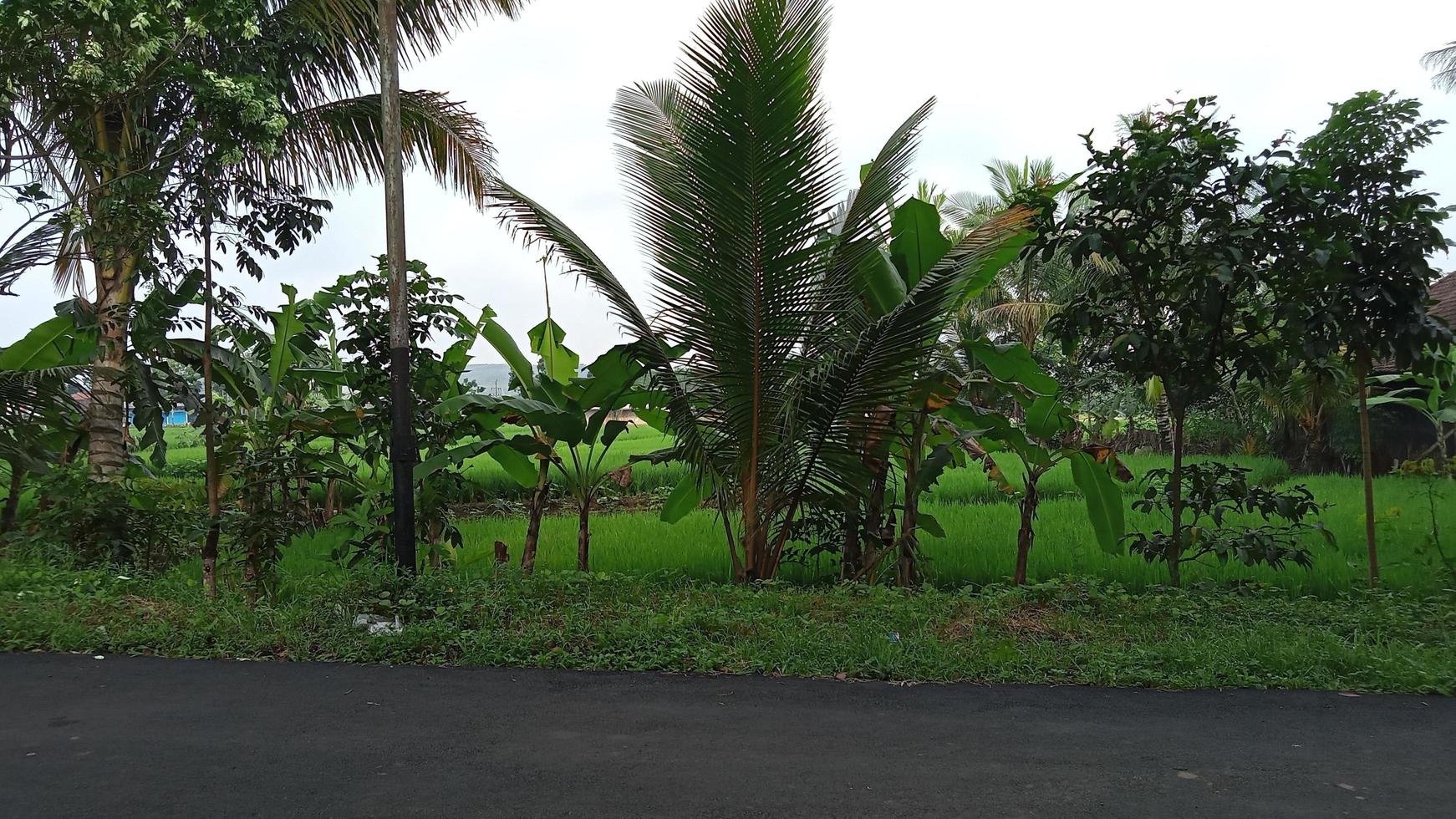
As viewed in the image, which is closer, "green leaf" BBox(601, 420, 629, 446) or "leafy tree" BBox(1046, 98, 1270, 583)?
"leafy tree" BBox(1046, 98, 1270, 583)

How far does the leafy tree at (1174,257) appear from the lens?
5363 millimetres

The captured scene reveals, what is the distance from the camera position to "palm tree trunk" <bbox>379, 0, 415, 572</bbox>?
5.25 meters

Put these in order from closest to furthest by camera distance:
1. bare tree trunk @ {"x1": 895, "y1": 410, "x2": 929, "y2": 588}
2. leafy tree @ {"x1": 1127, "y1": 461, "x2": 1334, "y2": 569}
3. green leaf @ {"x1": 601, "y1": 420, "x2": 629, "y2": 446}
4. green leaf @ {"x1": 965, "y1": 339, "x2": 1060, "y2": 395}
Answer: leafy tree @ {"x1": 1127, "y1": 461, "x2": 1334, "y2": 569} → green leaf @ {"x1": 965, "y1": 339, "x2": 1060, "y2": 395} → bare tree trunk @ {"x1": 895, "y1": 410, "x2": 929, "y2": 588} → green leaf @ {"x1": 601, "y1": 420, "x2": 629, "y2": 446}

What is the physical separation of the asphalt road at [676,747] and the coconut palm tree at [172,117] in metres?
3.27

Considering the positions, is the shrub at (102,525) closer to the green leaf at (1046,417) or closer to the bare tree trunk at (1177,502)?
the green leaf at (1046,417)

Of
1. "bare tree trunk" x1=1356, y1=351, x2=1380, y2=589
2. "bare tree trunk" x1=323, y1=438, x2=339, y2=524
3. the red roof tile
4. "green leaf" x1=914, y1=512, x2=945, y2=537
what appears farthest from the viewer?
the red roof tile

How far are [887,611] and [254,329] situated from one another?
15.1 ft

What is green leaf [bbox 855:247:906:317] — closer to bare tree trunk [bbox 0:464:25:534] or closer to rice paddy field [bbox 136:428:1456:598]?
rice paddy field [bbox 136:428:1456:598]

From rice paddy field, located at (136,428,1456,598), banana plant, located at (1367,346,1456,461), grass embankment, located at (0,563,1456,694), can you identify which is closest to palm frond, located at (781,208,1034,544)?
grass embankment, located at (0,563,1456,694)

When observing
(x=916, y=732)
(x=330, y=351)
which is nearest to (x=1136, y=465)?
(x=330, y=351)

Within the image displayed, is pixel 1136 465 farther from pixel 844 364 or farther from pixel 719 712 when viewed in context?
pixel 719 712

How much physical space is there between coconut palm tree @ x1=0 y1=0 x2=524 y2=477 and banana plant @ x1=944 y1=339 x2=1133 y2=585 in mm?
4666

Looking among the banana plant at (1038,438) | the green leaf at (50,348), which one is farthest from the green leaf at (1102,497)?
the green leaf at (50,348)

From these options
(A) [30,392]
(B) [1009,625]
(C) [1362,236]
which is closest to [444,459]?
(B) [1009,625]
